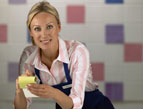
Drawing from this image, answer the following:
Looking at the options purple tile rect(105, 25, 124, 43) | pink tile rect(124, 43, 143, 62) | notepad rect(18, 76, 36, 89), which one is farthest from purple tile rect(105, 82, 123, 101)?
notepad rect(18, 76, 36, 89)

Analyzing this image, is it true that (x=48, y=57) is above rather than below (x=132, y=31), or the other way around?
below

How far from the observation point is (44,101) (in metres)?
1.74

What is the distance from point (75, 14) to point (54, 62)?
0.52 m

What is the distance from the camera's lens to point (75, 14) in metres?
1.67

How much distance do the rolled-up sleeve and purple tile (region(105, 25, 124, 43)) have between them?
49 cm

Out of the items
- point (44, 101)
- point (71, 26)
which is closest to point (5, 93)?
point (44, 101)

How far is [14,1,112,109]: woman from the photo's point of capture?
3.84 feet

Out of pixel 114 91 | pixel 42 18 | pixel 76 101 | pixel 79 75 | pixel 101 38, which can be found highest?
pixel 42 18

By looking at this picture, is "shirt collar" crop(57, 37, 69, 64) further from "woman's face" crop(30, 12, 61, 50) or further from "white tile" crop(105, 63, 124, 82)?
"white tile" crop(105, 63, 124, 82)

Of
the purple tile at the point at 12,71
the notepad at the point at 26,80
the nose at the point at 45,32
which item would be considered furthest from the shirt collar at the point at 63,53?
the purple tile at the point at 12,71

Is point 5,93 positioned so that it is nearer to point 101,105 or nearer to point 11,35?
point 11,35

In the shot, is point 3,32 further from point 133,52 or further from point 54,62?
point 133,52

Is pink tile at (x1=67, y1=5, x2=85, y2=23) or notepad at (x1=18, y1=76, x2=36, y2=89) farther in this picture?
pink tile at (x1=67, y1=5, x2=85, y2=23)

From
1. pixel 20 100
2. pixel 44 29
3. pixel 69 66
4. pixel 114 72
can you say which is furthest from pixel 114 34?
pixel 20 100
